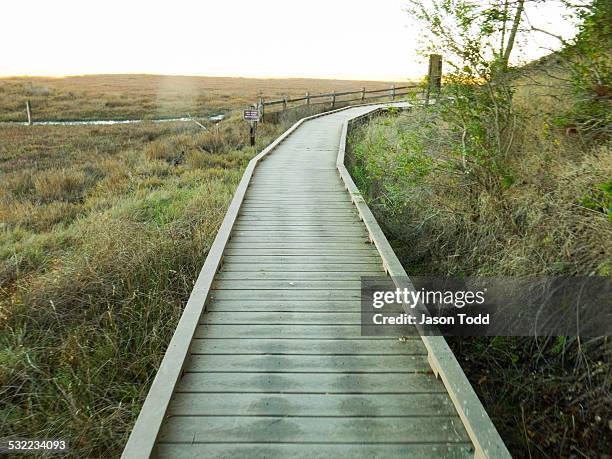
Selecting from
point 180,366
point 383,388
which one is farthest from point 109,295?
point 383,388

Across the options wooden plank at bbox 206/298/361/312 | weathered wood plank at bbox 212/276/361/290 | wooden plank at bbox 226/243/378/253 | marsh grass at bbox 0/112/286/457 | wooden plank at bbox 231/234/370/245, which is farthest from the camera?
wooden plank at bbox 231/234/370/245

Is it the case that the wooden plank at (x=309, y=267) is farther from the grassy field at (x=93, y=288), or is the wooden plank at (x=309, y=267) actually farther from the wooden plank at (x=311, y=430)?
the wooden plank at (x=311, y=430)

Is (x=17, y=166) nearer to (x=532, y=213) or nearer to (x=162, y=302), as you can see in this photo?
(x=162, y=302)

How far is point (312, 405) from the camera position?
299 cm

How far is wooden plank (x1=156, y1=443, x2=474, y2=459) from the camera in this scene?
103 inches

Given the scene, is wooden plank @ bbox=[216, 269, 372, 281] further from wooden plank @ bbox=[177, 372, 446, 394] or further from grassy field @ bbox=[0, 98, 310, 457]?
wooden plank @ bbox=[177, 372, 446, 394]

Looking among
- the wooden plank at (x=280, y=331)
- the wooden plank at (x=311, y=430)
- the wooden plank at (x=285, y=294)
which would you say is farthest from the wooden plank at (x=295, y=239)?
the wooden plank at (x=311, y=430)

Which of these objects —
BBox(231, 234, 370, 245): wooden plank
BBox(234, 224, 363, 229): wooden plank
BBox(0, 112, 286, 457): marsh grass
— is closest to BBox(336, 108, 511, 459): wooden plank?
BBox(231, 234, 370, 245): wooden plank

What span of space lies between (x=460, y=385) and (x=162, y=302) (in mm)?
3416

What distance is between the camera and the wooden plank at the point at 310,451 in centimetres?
261

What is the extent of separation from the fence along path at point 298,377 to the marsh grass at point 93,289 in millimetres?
695

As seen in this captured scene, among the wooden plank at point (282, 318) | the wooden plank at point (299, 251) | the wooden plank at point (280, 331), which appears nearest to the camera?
the wooden plank at point (280, 331)

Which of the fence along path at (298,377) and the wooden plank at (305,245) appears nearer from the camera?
the fence along path at (298,377)

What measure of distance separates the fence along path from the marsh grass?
70 cm
